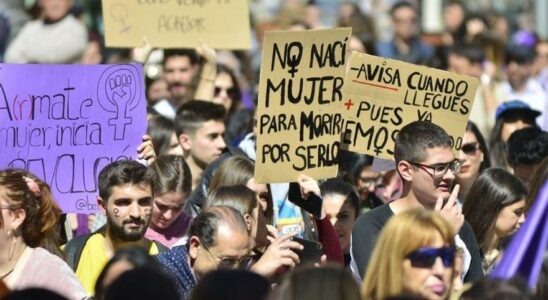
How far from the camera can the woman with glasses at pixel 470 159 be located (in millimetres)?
11172

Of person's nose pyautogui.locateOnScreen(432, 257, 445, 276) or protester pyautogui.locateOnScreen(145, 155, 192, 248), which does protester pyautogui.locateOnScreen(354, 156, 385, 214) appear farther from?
person's nose pyautogui.locateOnScreen(432, 257, 445, 276)

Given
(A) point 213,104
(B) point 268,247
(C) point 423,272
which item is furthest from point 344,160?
(C) point 423,272

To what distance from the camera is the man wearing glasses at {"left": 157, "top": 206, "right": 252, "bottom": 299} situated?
791 cm

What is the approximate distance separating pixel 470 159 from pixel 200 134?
6.14 feet

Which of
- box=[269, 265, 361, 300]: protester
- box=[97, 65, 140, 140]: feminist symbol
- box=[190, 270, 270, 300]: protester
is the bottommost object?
box=[190, 270, 270, 300]: protester

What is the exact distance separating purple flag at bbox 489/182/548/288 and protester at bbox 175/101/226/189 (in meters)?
4.91

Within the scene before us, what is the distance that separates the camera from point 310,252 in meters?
8.45

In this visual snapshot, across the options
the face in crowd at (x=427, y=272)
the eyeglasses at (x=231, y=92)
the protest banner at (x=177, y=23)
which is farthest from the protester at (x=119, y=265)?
the eyeglasses at (x=231, y=92)

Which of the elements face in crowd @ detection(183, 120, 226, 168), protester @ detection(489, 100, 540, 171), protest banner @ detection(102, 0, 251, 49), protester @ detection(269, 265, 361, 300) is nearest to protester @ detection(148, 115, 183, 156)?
face in crowd @ detection(183, 120, 226, 168)

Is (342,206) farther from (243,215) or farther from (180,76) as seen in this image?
(180,76)

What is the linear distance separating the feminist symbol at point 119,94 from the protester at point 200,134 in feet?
6.08

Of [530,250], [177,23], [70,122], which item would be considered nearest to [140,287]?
[530,250]

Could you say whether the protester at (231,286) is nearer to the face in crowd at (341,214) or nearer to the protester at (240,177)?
the protester at (240,177)

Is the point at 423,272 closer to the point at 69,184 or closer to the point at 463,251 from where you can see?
the point at 463,251
